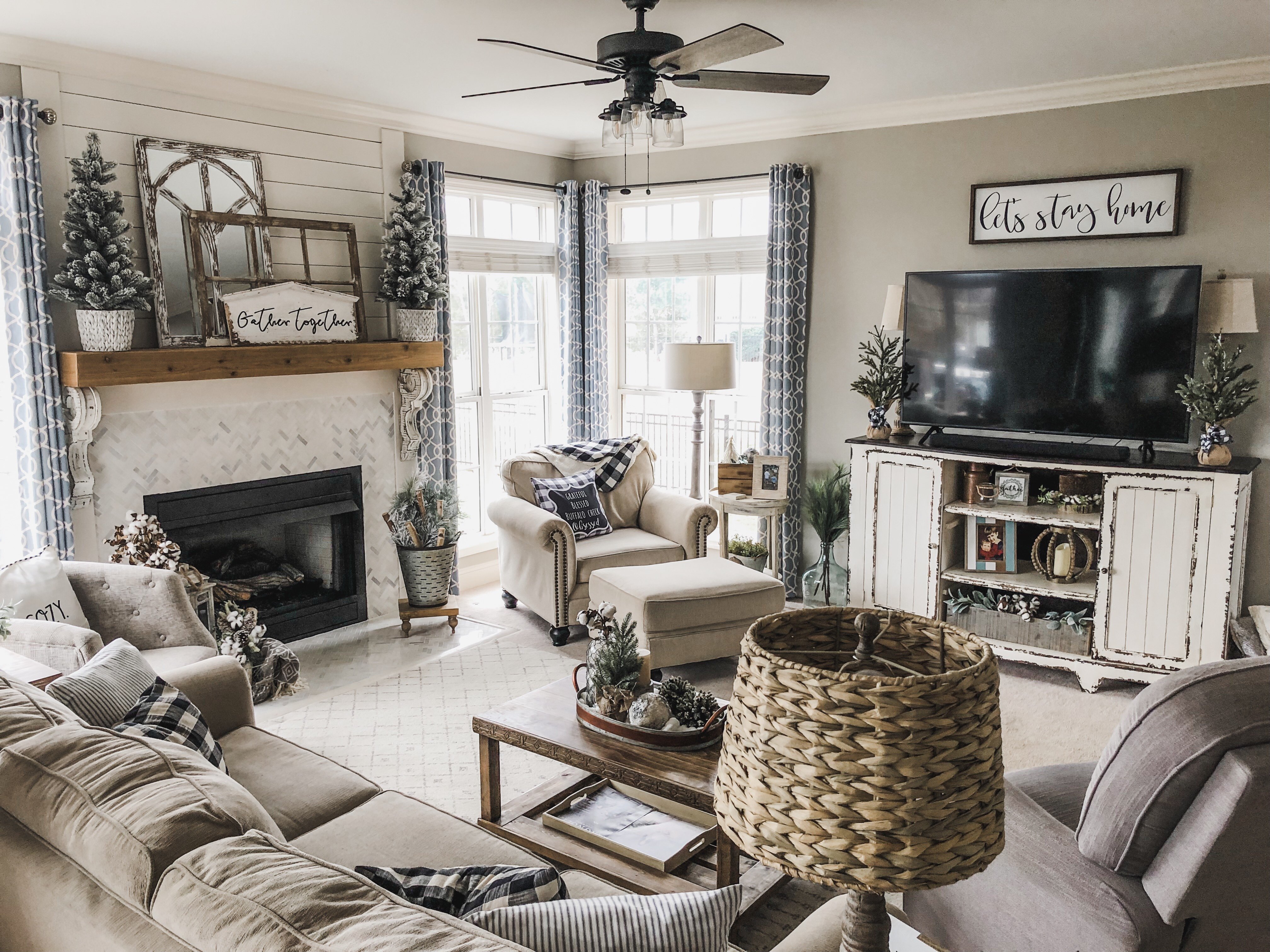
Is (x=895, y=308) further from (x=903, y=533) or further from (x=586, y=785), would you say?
(x=586, y=785)

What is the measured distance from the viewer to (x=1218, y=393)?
12.4 ft

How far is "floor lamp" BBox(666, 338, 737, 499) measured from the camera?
16.5 ft

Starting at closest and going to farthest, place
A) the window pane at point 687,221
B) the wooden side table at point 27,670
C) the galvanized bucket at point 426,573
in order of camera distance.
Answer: the wooden side table at point 27,670, the galvanized bucket at point 426,573, the window pane at point 687,221

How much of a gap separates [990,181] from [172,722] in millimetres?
4242

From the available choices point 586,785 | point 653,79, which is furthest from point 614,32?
point 586,785

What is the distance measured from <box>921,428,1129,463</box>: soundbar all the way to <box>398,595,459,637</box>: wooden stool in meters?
2.53

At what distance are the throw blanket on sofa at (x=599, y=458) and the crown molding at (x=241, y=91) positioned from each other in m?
1.84

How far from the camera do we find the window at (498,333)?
5.47 meters

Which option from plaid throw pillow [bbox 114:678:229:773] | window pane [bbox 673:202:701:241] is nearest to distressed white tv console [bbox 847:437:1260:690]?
window pane [bbox 673:202:701:241]

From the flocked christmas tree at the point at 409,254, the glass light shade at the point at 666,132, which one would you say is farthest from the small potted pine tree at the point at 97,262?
the glass light shade at the point at 666,132

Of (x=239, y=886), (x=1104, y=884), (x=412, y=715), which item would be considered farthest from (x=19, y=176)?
(x=1104, y=884)

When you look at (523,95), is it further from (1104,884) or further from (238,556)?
(1104,884)

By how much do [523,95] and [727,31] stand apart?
7.53 ft

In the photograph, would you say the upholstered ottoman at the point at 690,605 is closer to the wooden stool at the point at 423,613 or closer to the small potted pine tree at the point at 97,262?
Answer: the wooden stool at the point at 423,613
